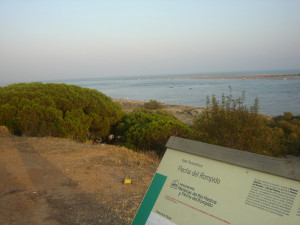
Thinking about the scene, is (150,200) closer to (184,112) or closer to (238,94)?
(184,112)

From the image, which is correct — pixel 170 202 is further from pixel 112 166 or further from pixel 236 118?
pixel 236 118

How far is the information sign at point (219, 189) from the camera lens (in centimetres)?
184

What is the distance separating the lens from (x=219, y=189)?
2.15m

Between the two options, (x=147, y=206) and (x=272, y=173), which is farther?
(x=147, y=206)

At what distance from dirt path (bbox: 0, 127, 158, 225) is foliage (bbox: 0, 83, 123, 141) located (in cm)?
184

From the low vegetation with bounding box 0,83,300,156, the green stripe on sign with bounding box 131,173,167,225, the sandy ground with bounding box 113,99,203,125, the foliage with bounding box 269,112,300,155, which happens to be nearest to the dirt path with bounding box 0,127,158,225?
the low vegetation with bounding box 0,83,300,156

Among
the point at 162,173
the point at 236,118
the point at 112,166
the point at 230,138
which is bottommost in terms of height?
the point at 112,166

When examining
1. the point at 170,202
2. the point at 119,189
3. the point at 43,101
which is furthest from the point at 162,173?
the point at 43,101

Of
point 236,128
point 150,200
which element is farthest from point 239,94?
point 150,200

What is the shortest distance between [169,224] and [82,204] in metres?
3.11

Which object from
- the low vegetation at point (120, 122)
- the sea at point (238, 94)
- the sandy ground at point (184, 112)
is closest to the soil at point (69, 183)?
the low vegetation at point (120, 122)

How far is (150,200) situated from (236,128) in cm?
577

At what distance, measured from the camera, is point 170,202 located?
237 cm

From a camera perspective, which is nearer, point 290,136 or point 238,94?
point 290,136
